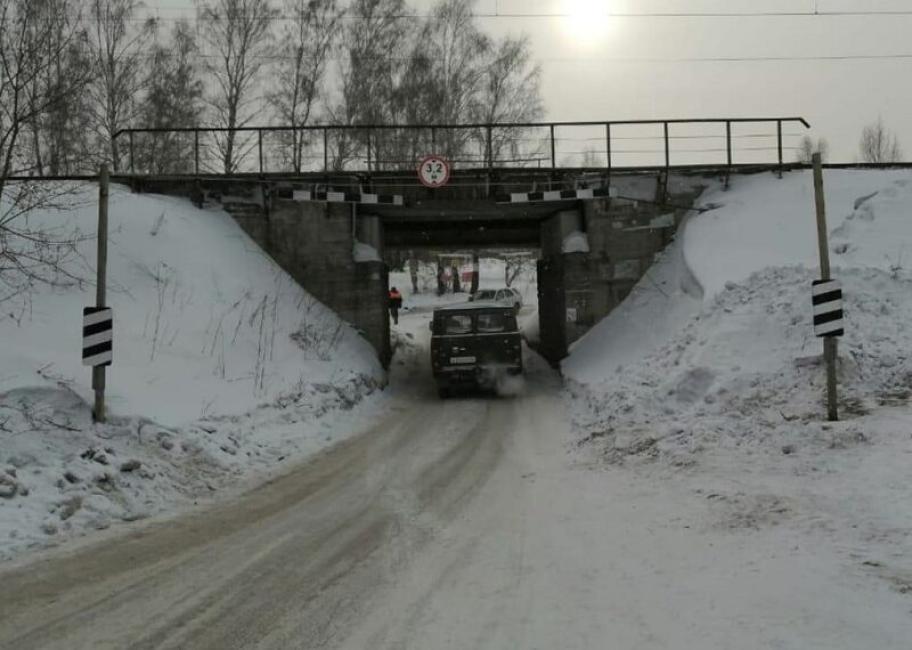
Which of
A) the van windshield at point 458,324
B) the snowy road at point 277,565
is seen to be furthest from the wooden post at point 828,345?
the van windshield at point 458,324

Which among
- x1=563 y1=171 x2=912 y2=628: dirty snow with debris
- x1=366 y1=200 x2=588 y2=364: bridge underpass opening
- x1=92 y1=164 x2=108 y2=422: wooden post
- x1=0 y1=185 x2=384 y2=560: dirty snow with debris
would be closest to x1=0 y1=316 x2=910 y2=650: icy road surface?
x1=563 y1=171 x2=912 y2=628: dirty snow with debris

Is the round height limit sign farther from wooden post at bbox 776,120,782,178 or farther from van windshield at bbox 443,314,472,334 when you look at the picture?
wooden post at bbox 776,120,782,178

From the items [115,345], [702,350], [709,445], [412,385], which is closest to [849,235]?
[702,350]

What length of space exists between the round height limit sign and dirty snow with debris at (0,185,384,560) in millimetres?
4477

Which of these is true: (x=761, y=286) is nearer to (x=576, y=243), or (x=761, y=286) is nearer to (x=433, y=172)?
(x=576, y=243)

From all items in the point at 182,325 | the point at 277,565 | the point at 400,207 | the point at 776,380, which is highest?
the point at 400,207

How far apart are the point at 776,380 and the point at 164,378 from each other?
31.1ft

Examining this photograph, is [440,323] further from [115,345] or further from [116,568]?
[116,568]

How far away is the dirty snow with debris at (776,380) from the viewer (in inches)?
231

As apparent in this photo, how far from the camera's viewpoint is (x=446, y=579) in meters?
5.29

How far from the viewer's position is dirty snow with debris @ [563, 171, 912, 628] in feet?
19.2

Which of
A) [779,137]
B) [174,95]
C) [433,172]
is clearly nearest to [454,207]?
[433,172]

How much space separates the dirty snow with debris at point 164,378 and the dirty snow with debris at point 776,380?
5147mm

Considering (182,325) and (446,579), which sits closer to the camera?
(446,579)
